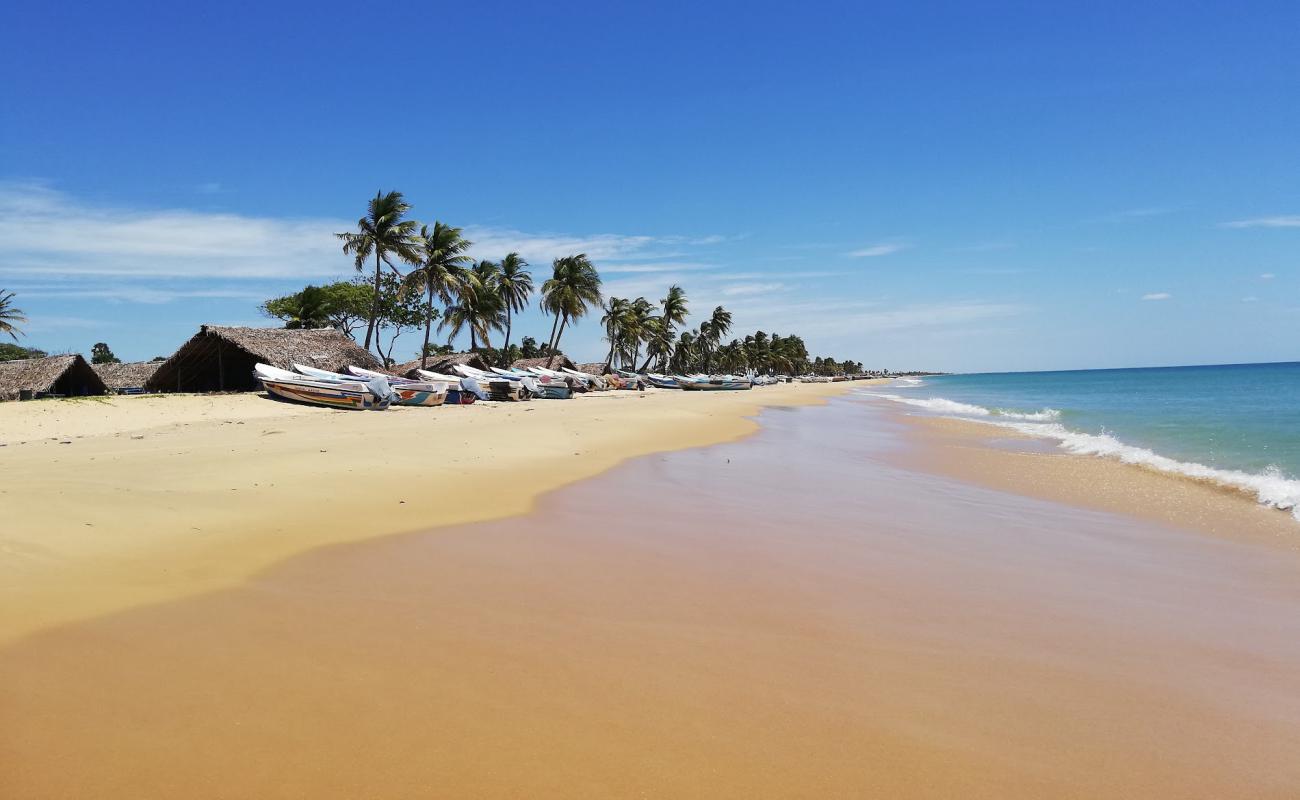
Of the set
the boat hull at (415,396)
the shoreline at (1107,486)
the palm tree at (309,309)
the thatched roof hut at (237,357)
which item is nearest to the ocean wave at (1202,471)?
the shoreline at (1107,486)

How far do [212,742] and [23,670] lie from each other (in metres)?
1.41

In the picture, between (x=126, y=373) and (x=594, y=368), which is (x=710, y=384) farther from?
(x=126, y=373)

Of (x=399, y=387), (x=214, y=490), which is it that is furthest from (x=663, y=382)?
(x=214, y=490)

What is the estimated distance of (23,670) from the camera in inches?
134

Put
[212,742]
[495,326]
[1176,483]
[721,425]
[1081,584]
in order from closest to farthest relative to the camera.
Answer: [212,742] → [1081,584] → [1176,483] → [721,425] → [495,326]

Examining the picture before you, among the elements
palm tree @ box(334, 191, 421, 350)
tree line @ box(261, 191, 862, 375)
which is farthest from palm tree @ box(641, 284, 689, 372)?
palm tree @ box(334, 191, 421, 350)

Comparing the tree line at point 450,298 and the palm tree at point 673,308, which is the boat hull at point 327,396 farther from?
the palm tree at point 673,308

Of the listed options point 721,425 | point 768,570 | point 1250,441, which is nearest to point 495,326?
point 721,425

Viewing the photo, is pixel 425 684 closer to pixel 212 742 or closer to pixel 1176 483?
pixel 212 742

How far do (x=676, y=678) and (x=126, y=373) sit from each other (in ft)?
168

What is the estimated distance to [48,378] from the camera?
88.9 ft

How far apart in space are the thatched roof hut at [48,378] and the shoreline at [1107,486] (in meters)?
31.4

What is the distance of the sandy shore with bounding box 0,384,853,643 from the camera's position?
4.84 metres

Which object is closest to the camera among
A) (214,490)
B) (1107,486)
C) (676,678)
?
(676,678)
